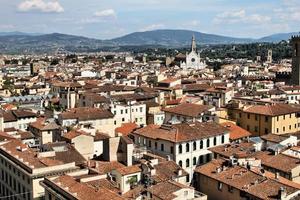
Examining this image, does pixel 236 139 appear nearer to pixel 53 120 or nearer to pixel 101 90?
pixel 53 120

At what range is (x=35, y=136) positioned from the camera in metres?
70.6

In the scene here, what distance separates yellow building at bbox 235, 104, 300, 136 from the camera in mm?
74875

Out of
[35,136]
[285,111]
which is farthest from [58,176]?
[285,111]

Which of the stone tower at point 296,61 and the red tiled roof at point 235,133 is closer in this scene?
the red tiled roof at point 235,133

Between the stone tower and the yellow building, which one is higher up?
the stone tower

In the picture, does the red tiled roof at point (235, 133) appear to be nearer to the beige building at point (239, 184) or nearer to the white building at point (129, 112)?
the beige building at point (239, 184)

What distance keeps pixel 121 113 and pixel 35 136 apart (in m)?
21.8

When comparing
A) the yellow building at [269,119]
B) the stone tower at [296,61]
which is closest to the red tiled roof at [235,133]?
the yellow building at [269,119]

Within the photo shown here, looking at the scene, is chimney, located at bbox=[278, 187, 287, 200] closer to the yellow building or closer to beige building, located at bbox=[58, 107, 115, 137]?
the yellow building

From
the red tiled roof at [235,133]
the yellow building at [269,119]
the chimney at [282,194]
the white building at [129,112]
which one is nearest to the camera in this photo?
the chimney at [282,194]

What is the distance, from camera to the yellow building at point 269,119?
74875mm

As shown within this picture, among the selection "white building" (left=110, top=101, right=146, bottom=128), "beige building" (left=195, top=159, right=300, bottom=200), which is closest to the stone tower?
"white building" (left=110, top=101, right=146, bottom=128)

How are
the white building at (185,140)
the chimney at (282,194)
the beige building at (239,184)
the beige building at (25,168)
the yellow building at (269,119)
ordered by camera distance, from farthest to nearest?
the yellow building at (269,119) < the white building at (185,140) < the beige building at (25,168) < the beige building at (239,184) < the chimney at (282,194)

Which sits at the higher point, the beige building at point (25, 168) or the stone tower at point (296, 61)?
the stone tower at point (296, 61)
